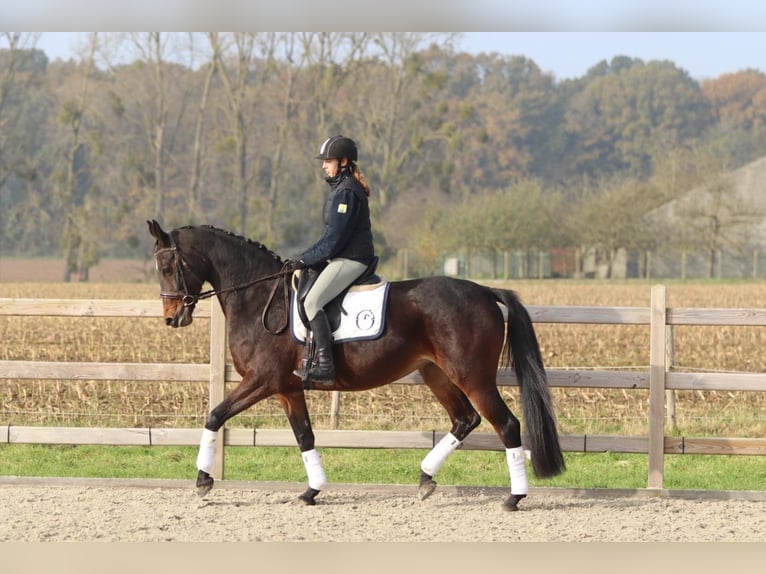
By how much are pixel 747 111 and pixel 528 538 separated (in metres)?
91.7

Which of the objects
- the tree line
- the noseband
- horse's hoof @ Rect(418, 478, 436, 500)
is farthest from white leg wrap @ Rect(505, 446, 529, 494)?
the tree line

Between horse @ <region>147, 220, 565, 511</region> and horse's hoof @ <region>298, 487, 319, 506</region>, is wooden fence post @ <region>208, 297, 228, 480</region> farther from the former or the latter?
horse's hoof @ <region>298, 487, 319, 506</region>

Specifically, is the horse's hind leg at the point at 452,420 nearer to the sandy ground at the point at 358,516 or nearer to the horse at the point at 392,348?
the horse at the point at 392,348

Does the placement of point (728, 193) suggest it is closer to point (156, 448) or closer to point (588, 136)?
point (588, 136)

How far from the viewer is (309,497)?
25.3 feet

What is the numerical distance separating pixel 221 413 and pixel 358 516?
124cm

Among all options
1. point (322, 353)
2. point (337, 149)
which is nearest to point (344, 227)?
point (337, 149)

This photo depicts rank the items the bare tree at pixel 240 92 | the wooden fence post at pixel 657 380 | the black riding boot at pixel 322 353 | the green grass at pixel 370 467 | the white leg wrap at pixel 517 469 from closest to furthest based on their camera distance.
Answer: the black riding boot at pixel 322 353
the white leg wrap at pixel 517 469
the wooden fence post at pixel 657 380
the green grass at pixel 370 467
the bare tree at pixel 240 92

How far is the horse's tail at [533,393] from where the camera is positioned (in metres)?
7.54

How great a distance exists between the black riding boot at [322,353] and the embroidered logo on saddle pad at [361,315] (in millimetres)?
125

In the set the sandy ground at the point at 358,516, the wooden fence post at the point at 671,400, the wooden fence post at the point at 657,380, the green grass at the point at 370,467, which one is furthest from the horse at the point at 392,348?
the wooden fence post at the point at 671,400

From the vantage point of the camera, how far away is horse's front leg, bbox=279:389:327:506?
7.73 meters

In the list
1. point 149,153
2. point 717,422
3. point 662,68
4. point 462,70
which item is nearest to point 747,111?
point 662,68

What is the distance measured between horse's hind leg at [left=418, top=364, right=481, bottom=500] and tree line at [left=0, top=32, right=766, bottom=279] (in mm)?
48911
